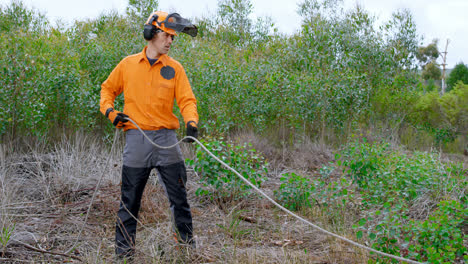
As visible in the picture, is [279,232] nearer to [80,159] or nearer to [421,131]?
[80,159]

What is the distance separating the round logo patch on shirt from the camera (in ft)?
10.8

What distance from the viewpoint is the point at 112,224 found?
14.4 feet

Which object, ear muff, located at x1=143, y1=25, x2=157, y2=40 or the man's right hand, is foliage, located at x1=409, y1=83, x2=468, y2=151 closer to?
ear muff, located at x1=143, y1=25, x2=157, y2=40

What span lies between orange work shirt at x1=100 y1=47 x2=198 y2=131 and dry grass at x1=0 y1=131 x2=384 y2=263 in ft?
2.33

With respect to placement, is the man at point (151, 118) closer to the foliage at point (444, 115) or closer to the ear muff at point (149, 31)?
the ear muff at point (149, 31)

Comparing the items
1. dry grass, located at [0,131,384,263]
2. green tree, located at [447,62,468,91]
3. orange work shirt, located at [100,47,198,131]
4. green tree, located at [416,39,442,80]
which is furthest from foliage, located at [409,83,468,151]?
green tree, located at [416,39,442,80]

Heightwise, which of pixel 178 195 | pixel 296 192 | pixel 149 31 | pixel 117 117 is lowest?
pixel 296 192

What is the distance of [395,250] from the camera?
10.2 feet

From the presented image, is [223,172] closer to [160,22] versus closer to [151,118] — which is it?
[151,118]

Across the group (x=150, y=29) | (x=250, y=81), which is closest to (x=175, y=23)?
(x=150, y=29)

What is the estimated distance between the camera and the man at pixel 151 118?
3.23m

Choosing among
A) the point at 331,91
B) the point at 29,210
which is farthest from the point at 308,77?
the point at 29,210

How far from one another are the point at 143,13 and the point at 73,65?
117 inches

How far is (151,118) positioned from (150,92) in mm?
199
